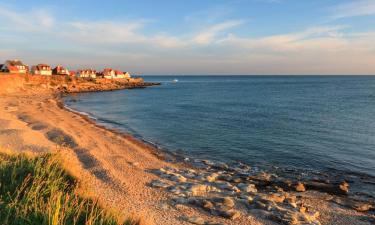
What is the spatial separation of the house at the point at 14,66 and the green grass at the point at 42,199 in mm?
111201

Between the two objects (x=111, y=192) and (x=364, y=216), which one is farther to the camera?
(x=111, y=192)

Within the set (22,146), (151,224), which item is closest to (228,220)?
(151,224)

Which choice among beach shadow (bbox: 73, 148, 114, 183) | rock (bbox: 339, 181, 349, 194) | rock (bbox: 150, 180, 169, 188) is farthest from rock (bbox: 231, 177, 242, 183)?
beach shadow (bbox: 73, 148, 114, 183)

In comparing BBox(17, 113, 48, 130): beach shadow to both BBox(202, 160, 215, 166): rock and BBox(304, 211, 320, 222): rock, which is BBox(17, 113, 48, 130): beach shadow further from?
BBox(304, 211, 320, 222): rock

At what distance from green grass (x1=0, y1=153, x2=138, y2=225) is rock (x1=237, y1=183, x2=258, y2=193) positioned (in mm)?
9553

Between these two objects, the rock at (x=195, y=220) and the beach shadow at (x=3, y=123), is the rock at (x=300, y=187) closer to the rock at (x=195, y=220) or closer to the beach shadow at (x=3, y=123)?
the rock at (x=195, y=220)

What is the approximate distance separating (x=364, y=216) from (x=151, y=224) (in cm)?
1048

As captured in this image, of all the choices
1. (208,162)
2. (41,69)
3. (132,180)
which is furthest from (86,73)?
(132,180)

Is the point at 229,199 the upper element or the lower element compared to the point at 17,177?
lower

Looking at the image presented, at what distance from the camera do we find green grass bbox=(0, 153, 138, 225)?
845 cm

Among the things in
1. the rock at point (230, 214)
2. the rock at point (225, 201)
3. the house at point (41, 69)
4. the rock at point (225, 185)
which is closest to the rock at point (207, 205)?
the rock at point (225, 201)

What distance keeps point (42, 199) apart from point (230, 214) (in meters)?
8.12

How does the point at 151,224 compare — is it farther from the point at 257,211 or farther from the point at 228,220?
the point at 257,211

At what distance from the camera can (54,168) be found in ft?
43.7
